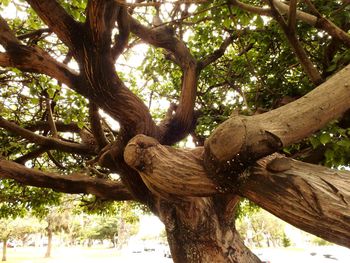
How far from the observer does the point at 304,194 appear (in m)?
2.34

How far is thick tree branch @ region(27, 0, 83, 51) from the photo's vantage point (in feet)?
9.66

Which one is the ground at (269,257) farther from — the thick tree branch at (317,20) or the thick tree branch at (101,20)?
the thick tree branch at (101,20)

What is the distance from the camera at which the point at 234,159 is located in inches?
93.4

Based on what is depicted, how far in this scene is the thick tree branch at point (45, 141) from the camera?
17.6ft

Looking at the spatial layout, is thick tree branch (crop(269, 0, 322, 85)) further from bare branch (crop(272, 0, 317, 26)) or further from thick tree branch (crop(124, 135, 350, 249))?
thick tree branch (crop(124, 135, 350, 249))

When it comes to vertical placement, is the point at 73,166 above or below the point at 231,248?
above

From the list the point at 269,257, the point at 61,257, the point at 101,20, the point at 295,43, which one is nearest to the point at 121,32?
the point at 101,20

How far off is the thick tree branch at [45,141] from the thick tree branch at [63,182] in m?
0.68

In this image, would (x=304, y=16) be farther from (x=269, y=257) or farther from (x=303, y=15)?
(x=269, y=257)

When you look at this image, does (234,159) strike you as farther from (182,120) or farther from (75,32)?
(182,120)

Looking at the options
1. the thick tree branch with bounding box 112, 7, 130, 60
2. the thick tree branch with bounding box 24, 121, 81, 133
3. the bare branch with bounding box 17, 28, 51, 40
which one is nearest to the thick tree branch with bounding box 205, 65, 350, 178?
the thick tree branch with bounding box 112, 7, 130, 60

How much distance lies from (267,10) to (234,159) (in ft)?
5.31

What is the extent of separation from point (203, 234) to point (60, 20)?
2.85 metres

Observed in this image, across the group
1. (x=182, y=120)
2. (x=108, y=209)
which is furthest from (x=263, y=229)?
(x=182, y=120)
